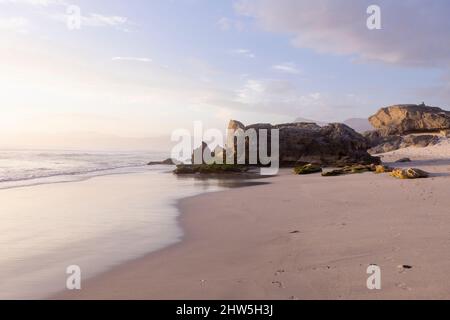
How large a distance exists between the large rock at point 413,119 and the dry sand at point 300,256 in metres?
45.4

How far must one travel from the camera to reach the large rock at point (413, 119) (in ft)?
167

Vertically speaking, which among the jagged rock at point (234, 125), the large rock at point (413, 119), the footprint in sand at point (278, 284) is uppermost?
the large rock at point (413, 119)

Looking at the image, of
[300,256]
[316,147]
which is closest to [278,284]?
[300,256]

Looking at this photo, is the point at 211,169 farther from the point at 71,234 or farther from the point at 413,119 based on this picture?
the point at 413,119

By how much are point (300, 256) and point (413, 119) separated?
54.1m

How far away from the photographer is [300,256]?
6.04 m

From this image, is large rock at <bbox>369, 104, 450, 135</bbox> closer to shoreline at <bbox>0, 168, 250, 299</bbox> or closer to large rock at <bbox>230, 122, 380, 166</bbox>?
large rock at <bbox>230, 122, 380, 166</bbox>

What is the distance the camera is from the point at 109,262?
6.24 metres

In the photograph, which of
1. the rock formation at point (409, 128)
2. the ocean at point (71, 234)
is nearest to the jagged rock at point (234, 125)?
the rock formation at point (409, 128)

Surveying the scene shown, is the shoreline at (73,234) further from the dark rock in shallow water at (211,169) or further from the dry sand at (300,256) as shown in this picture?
the dark rock in shallow water at (211,169)

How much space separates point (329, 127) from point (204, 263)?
31.0 metres

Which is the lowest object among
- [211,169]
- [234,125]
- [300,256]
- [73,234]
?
[73,234]

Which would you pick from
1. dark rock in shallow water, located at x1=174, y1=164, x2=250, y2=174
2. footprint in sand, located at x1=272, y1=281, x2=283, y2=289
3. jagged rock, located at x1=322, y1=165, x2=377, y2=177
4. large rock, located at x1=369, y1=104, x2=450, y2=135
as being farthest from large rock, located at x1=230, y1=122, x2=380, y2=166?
footprint in sand, located at x1=272, y1=281, x2=283, y2=289

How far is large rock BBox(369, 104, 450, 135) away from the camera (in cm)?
5084
